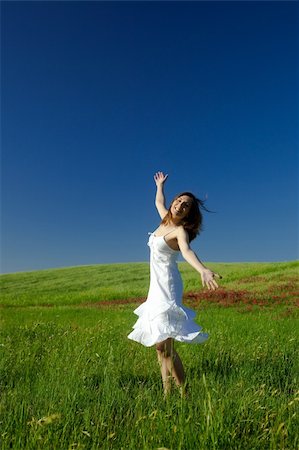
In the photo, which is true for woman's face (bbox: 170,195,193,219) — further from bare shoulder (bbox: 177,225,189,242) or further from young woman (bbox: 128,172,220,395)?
bare shoulder (bbox: 177,225,189,242)

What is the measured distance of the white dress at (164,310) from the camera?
5848 millimetres

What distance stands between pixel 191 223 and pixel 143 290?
25.8 metres

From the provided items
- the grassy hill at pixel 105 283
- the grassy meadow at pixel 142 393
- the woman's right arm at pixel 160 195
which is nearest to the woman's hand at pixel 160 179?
the woman's right arm at pixel 160 195

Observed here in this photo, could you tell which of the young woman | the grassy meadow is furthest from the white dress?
the grassy meadow

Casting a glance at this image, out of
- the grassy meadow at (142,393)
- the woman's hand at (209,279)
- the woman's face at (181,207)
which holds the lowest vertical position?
the grassy meadow at (142,393)

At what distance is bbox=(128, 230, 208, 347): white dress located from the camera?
5.85 metres

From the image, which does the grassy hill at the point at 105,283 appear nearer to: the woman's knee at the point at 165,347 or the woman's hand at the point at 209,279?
the woman's knee at the point at 165,347

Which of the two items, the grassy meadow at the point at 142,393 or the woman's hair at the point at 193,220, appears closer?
the grassy meadow at the point at 142,393

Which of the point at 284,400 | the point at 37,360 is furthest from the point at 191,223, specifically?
the point at 37,360

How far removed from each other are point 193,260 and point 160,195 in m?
2.32

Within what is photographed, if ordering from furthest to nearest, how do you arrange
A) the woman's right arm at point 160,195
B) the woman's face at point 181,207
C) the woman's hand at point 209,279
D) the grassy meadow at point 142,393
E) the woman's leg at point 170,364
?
the woman's right arm at point 160,195 < the woman's face at point 181,207 < the woman's leg at point 170,364 < the woman's hand at point 209,279 < the grassy meadow at point 142,393

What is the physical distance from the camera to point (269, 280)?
30.4 metres

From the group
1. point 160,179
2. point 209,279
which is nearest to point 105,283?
point 160,179

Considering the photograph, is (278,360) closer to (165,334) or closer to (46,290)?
(165,334)
